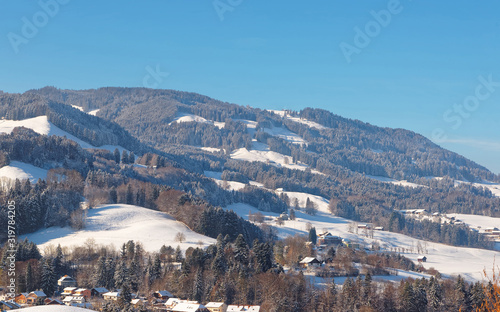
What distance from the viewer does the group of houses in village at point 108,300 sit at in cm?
6894

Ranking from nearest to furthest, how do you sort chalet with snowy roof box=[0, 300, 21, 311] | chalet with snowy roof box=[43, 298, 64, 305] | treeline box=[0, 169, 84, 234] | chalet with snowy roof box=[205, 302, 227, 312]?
chalet with snowy roof box=[0, 300, 21, 311]
chalet with snowy roof box=[43, 298, 64, 305]
chalet with snowy roof box=[205, 302, 227, 312]
treeline box=[0, 169, 84, 234]

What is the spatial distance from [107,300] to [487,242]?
155246 mm

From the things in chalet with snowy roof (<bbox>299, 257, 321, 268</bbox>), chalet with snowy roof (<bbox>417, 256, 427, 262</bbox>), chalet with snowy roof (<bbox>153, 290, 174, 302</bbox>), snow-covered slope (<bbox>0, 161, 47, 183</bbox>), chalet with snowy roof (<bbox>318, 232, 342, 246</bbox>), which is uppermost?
snow-covered slope (<bbox>0, 161, 47, 183</bbox>)

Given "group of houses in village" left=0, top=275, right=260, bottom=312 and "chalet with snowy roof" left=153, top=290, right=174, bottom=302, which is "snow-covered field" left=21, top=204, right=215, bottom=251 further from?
"group of houses in village" left=0, top=275, right=260, bottom=312

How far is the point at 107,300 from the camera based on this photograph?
232 feet

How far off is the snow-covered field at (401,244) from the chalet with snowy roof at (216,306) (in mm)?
68890

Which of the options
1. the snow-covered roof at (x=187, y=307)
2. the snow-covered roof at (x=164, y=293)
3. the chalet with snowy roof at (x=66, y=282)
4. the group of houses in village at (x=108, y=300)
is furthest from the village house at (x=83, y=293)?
the snow-covered roof at (x=187, y=307)

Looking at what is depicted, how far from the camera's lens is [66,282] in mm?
79062

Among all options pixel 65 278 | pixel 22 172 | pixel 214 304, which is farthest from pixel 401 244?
pixel 65 278

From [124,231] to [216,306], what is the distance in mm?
37029

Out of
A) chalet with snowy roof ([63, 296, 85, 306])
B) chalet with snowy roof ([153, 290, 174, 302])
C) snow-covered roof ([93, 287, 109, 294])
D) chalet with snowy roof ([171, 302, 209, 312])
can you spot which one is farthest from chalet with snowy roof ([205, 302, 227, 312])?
chalet with snowy roof ([63, 296, 85, 306])

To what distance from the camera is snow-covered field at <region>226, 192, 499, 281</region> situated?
14088 cm

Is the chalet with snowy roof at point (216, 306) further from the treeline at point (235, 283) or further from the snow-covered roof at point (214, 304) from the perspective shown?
the treeline at point (235, 283)

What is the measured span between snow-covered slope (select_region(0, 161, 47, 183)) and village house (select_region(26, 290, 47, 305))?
202ft
